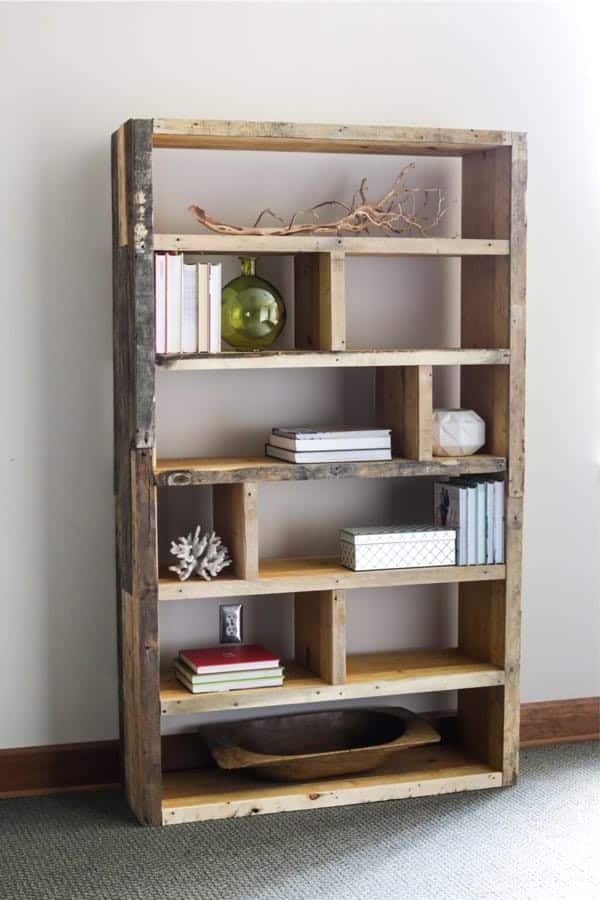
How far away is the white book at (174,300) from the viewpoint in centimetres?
299

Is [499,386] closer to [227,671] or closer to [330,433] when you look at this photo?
[330,433]

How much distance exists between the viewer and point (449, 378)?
3.55 m

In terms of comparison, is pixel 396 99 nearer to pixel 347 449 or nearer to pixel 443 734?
pixel 347 449

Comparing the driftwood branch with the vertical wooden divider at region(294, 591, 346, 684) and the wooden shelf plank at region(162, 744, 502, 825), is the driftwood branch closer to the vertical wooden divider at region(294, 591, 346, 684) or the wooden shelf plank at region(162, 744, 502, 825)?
the vertical wooden divider at region(294, 591, 346, 684)

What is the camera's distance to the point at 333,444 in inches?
124

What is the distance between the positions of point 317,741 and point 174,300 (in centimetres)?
127

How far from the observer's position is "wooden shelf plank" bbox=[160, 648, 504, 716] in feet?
10.1

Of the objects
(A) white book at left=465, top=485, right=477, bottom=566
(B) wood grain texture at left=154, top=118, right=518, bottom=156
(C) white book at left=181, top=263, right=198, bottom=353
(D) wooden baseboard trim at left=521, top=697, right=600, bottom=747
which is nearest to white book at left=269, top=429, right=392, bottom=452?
(A) white book at left=465, top=485, right=477, bottom=566

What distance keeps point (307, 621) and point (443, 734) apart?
0.58 meters

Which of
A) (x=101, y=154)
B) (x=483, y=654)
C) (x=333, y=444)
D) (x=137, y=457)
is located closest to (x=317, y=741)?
(x=483, y=654)

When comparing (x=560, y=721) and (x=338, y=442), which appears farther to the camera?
(x=560, y=721)

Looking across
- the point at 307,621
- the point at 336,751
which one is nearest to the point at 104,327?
the point at 307,621

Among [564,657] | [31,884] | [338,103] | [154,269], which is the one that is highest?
[338,103]

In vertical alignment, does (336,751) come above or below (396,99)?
below
